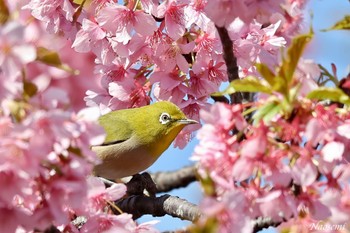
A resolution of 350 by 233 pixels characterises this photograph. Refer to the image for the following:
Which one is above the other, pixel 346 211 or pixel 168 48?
pixel 346 211

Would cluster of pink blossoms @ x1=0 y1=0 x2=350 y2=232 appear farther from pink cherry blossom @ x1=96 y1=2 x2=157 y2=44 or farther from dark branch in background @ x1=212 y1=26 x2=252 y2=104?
pink cherry blossom @ x1=96 y1=2 x2=157 y2=44

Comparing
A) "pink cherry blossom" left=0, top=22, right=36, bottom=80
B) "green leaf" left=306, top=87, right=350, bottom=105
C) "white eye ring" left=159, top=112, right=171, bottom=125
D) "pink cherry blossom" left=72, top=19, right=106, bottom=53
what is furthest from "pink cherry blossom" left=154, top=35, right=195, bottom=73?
"pink cherry blossom" left=0, top=22, right=36, bottom=80

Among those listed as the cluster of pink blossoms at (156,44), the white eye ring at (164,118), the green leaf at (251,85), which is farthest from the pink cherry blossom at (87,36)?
the green leaf at (251,85)

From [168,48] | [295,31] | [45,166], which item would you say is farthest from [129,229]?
[168,48]

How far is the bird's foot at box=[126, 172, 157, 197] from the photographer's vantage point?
15.7 feet

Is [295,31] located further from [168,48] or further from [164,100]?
[164,100]

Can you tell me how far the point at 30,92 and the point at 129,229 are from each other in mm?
819

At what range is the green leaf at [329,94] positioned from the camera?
2.47 m

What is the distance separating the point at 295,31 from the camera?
327cm

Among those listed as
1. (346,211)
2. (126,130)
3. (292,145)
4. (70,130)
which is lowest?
(126,130)

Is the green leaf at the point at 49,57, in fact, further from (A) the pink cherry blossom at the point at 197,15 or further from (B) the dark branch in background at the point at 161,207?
(A) the pink cherry blossom at the point at 197,15

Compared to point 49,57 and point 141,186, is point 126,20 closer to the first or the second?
point 141,186

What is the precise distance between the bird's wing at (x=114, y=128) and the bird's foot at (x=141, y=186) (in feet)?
1.05

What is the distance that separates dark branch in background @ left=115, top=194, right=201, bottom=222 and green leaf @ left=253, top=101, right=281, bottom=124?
1320 millimetres
